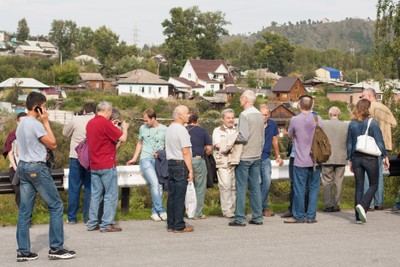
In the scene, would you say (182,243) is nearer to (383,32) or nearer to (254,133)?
(254,133)

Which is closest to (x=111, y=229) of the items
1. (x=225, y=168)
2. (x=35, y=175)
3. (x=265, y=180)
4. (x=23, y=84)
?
(x=35, y=175)

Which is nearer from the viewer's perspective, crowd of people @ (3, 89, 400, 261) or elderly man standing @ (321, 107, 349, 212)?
crowd of people @ (3, 89, 400, 261)

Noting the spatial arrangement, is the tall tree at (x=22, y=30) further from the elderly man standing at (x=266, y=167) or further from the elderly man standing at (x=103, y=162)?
the elderly man standing at (x=103, y=162)

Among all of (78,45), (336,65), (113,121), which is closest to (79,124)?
(113,121)

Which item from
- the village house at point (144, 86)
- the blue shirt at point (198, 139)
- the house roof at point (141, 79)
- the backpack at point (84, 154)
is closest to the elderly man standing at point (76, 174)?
the backpack at point (84, 154)

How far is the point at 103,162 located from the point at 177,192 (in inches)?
44.5

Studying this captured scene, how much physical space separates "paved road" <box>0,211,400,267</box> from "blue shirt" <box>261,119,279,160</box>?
1.18 meters

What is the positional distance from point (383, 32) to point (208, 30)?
119 meters

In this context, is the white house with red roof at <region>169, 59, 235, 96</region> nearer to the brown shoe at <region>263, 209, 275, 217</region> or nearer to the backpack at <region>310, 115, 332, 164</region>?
the brown shoe at <region>263, 209, 275, 217</region>

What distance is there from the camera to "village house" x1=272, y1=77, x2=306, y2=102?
10206 cm

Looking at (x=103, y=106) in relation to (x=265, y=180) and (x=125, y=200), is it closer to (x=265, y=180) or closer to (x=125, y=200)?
(x=125, y=200)

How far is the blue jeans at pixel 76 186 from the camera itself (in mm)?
Answer: 10195

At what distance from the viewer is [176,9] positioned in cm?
12962

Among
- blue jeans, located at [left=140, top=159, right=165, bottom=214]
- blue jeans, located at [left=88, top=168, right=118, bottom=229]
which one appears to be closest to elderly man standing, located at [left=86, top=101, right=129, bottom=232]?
blue jeans, located at [left=88, top=168, right=118, bottom=229]
